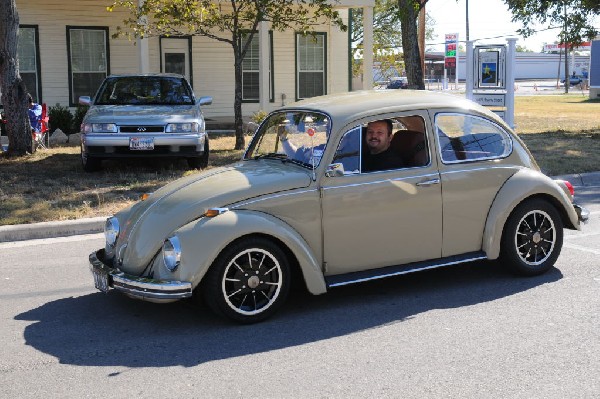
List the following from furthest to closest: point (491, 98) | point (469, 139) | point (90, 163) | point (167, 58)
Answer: point (167, 58)
point (491, 98)
point (90, 163)
point (469, 139)

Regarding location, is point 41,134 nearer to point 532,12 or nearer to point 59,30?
point 59,30

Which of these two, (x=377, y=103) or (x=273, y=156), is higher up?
(x=377, y=103)

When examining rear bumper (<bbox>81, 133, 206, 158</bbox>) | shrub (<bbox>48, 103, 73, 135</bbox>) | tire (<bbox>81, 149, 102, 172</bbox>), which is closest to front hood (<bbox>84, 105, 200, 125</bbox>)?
rear bumper (<bbox>81, 133, 206, 158</bbox>)

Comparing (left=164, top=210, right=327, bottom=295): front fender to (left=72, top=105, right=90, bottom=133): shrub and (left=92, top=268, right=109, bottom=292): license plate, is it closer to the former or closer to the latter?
(left=92, top=268, right=109, bottom=292): license plate

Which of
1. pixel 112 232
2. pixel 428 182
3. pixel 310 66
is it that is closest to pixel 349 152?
pixel 428 182

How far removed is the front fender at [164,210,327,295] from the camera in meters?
5.32

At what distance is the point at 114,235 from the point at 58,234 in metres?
3.32

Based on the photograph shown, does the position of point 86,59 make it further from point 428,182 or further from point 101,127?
point 428,182

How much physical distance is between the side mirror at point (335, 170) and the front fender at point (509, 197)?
54.3 inches

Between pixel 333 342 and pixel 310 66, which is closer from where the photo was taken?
pixel 333 342

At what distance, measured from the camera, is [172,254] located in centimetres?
535

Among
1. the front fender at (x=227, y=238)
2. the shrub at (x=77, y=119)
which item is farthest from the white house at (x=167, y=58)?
the front fender at (x=227, y=238)

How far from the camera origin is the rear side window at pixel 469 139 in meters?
6.47

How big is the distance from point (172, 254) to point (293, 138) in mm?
1642
